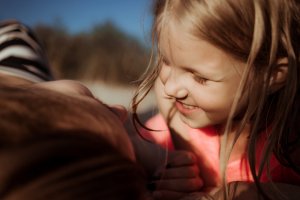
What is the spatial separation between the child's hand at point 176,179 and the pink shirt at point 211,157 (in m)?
0.14

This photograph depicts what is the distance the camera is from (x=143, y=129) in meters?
1.19

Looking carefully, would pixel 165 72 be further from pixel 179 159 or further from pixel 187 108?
pixel 179 159

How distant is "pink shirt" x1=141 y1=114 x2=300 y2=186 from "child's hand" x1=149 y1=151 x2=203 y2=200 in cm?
14

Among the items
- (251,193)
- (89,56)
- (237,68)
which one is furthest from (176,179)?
(89,56)

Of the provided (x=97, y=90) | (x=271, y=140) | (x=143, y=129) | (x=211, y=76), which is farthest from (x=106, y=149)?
(x=97, y=90)

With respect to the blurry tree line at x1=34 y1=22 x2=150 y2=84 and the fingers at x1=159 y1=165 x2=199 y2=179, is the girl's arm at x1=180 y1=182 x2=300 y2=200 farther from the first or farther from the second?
the blurry tree line at x1=34 y1=22 x2=150 y2=84

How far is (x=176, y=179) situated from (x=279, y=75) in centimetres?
38

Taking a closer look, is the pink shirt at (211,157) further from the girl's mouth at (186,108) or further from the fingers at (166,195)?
the fingers at (166,195)

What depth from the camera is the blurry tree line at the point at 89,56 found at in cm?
379

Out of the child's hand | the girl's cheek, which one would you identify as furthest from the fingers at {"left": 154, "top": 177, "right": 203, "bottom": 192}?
the girl's cheek

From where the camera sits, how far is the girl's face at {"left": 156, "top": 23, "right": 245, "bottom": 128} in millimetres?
877

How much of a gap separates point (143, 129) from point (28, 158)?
925 mm

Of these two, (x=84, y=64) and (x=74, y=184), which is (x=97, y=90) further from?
(x=74, y=184)

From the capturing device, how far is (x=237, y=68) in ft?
2.99
